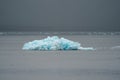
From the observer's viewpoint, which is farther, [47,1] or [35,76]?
[47,1]

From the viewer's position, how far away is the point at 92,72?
16.2ft

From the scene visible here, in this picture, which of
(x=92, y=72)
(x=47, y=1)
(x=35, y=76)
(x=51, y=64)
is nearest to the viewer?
(x=35, y=76)

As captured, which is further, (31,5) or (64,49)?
(31,5)

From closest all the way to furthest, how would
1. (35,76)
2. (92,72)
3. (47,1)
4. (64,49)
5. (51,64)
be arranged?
(35,76) → (92,72) → (51,64) → (64,49) → (47,1)

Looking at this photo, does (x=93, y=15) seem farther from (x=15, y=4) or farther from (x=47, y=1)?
(x=15, y=4)

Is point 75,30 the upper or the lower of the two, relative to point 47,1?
lower

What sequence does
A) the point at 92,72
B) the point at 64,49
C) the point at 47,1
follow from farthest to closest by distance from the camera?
the point at 47,1 < the point at 64,49 < the point at 92,72

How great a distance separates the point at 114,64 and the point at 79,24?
14.2 meters

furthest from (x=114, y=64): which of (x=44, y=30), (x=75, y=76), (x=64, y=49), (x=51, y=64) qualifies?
(x=44, y=30)

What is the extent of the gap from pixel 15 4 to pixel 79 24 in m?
2.86

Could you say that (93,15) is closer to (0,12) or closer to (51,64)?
(0,12)

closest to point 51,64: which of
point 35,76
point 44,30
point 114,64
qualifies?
point 114,64

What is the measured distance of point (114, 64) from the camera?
582cm

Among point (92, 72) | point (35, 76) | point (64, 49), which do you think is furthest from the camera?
point (64, 49)
